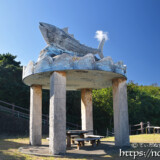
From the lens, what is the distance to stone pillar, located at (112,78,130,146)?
10.4 meters

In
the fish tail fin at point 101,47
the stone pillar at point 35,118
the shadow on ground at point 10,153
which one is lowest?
the shadow on ground at point 10,153

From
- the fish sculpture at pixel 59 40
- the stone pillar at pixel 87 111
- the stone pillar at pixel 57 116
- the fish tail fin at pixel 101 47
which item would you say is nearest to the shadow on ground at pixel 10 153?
the stone pillar at pixel 57 116

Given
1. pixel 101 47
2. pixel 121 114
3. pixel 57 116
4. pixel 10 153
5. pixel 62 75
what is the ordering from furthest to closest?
pixel 101 47, pixel 121 114, pixel 62 75, pixel 10 153, pixel 57 116

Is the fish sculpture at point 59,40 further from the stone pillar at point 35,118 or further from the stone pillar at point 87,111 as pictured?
the stone pillar at point 87,111

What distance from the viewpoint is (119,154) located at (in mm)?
8414

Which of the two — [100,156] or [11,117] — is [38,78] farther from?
[11,117]

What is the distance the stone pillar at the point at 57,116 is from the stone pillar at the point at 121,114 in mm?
3255

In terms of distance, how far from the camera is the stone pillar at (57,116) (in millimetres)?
8578

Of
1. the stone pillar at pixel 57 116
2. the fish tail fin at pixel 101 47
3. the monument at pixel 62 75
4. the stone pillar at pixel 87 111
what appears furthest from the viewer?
the stone pillar at pixel 87 111

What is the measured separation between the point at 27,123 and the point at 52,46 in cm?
1220

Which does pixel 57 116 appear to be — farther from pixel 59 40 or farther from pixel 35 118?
pixel 59 40

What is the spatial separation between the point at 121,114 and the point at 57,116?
3.65 m

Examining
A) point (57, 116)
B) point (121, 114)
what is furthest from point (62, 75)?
point (121, 114)

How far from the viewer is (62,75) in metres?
9.17
